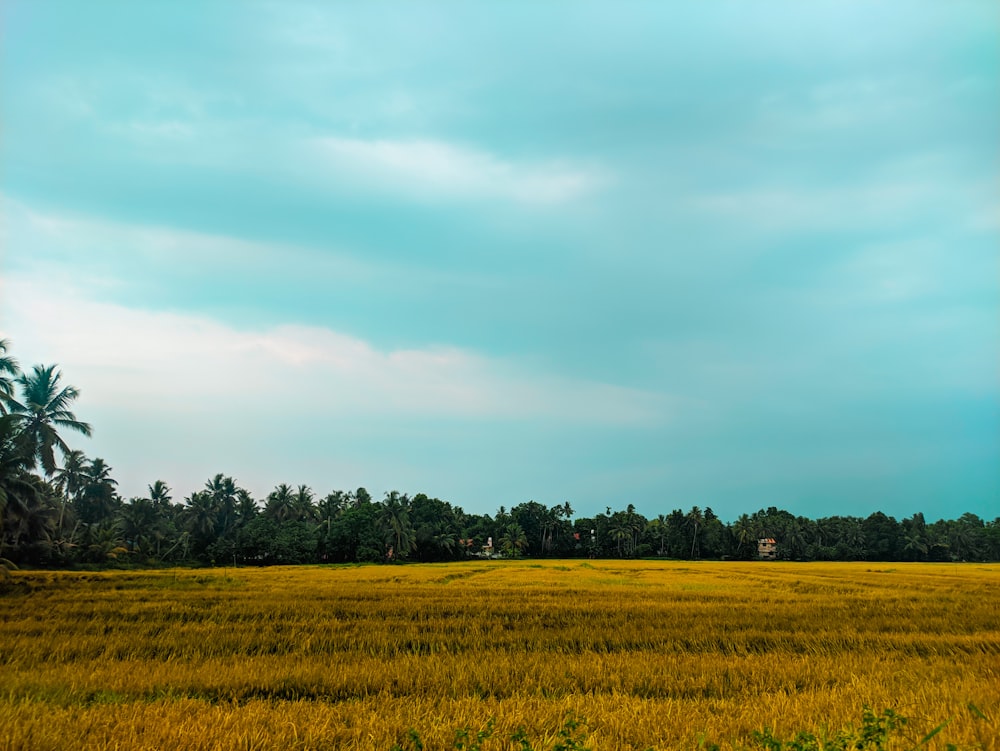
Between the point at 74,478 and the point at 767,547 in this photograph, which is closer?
the point at 74,478

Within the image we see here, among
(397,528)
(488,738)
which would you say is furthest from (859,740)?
(397,528)

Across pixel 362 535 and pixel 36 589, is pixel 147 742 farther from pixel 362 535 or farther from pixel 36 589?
pixel 362 535

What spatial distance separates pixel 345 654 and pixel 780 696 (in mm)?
6835

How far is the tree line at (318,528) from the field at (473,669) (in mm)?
19864

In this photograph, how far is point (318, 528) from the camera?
69.4 meters

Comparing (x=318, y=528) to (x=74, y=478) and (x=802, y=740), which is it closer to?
(x=74, y=478)

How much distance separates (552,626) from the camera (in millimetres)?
13055

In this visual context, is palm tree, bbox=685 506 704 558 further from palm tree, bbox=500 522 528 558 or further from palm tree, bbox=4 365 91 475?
palm tree, bbox=4 365 91 475

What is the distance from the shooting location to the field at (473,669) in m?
5.58

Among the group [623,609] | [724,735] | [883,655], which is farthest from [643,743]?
[623,609]

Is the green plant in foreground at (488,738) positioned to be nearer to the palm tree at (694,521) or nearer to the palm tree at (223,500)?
the palm tree at (223,500)

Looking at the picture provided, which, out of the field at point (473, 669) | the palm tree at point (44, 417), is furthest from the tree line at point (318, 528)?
the field at point (473, 669)

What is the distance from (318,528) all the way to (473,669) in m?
66.4

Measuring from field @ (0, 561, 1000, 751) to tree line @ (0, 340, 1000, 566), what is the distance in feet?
65.2
